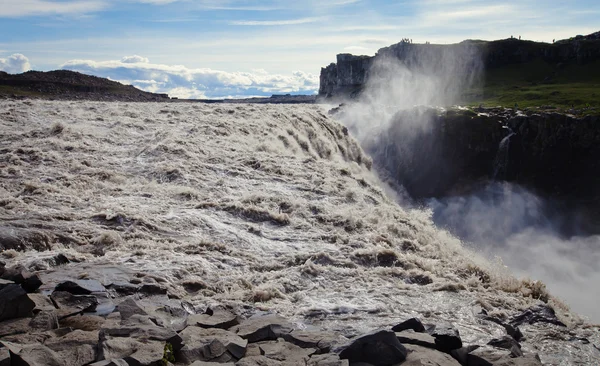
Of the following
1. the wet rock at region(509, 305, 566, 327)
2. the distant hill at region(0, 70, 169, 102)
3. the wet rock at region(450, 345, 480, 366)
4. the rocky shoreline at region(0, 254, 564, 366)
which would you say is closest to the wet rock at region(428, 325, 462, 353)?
the rocky shoreline at region(0, 254, 564, 366)

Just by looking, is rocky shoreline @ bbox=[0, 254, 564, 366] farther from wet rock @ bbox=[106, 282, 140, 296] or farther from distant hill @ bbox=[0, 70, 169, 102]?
distant hill @ bbox=[0, 70, 169, 102]

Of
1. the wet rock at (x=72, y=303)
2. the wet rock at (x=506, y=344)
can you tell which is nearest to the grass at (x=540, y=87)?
the wet rock at (x=506, y=344)

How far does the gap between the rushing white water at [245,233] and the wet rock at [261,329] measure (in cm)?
192

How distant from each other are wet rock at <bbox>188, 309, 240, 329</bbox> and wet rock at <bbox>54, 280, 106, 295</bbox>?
244 centimetres

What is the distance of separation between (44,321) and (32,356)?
1.59 meters

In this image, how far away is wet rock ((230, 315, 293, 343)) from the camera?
9.31 metres

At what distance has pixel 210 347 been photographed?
8.38 metres

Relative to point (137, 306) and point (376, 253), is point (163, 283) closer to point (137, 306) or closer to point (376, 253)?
point (137, 306)

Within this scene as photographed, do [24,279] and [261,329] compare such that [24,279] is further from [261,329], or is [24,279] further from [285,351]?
[285,351]

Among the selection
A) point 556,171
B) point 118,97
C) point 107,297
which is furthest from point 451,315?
point 556,171

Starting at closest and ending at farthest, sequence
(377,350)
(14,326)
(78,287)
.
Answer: (14,326) → (377,350) → (78,287)

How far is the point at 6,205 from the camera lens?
56.4ft

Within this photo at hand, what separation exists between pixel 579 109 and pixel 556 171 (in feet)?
48.7

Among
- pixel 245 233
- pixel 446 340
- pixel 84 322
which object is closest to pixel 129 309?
pixel 84 322
